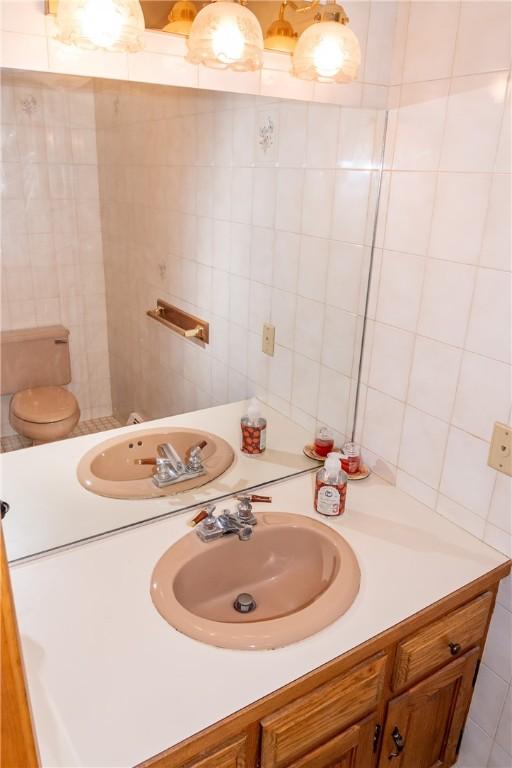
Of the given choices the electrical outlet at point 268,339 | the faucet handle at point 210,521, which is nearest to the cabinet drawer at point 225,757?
the faucet handle at point 210,521

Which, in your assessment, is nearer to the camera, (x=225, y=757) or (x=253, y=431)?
(x=225, y=757)

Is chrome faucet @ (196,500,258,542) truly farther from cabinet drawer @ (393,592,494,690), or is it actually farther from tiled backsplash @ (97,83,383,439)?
cabinet drawer @ (393,592,494,690)

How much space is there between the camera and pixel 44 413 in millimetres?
1177

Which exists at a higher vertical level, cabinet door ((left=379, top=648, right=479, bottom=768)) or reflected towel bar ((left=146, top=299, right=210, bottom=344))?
reflected towel bar ((left=146, top=299, right=210, bottom=344))

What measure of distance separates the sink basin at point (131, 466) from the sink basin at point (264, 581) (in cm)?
18

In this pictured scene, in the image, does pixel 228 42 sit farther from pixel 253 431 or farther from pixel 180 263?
pixel 253 431

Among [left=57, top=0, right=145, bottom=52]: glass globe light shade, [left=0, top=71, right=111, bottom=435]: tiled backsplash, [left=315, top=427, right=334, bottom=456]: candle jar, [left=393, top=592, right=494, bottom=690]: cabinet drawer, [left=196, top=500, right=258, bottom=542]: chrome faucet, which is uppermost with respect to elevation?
[left=57, top=0, right=145, bottom=52]: glass globe light shade

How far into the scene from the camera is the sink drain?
1.24 m

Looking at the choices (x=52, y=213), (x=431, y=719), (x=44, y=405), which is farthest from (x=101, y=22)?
(x=431, y=719)

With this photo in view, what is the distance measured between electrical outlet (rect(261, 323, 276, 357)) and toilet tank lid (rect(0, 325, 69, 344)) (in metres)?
0.57

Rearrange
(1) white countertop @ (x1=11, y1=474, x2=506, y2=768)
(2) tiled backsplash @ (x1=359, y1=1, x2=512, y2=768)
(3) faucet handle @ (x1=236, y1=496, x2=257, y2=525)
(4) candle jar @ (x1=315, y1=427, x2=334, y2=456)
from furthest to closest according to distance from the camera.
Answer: (4) candle jar @ (x1=315, y1=427, x2=334, y2=456) → (3) faucet handle @ (x1=236, y1=496, x2=257, y2=525) → (2) tiled backsplash @ (x1=359, y1=1, x2=512, y2=768) → (1) white countertop @ (x1=11, y1=474, x2=506, y2=768)

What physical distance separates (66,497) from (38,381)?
11.8 inches

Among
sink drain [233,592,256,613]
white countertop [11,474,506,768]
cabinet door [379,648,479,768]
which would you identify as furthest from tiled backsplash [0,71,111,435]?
cabinet door [379,648,479,768]

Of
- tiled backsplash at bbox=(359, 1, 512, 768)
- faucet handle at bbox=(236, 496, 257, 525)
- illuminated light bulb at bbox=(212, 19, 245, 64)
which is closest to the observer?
illuminated light bulb at bbox=(212, 19, 245, 64)
